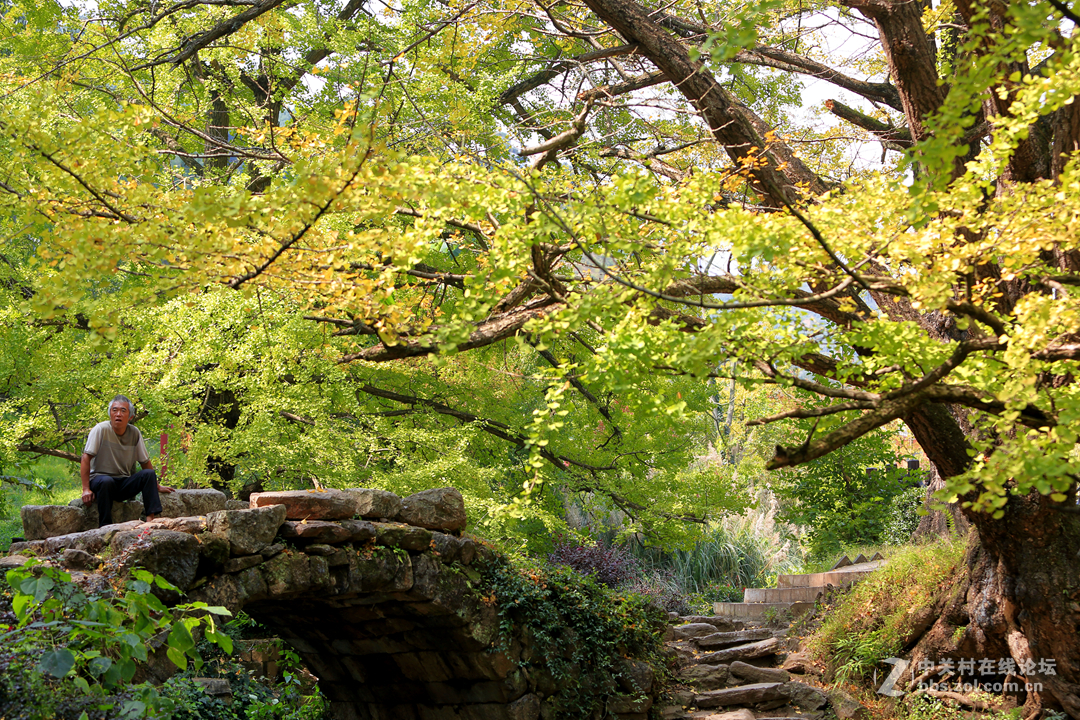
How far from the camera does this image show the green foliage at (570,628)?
7.27m

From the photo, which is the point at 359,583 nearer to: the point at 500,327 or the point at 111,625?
the point at 500,327

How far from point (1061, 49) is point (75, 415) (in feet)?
28.9

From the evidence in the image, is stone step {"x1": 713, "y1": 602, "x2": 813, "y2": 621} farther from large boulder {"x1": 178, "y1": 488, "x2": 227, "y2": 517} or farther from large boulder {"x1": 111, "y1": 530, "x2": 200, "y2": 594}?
large boulder {"x1": 111, "y1": 530, "x2": 200, "y2": 594}

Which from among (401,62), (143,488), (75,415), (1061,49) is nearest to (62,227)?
(143,488)

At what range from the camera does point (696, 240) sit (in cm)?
391

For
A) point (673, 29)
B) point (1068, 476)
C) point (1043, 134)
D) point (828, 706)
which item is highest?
point (673, 29)

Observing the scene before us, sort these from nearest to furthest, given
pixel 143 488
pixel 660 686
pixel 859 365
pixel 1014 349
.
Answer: pixel 1014 349 < pixel 859 365 < pixel 143 488 < pixel 660 686

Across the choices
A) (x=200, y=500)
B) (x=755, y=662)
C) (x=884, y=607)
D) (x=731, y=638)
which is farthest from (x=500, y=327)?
(x=731, y=638)

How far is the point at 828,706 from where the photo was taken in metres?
7.81

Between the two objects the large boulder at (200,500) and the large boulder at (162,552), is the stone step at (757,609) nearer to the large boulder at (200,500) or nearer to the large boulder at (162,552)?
the large boulder at (200,500)

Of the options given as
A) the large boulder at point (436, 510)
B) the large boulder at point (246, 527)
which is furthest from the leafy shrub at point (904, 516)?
the large boulder at point (246, 527)

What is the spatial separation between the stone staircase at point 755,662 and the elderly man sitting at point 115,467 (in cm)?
537

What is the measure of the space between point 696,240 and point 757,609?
899cm

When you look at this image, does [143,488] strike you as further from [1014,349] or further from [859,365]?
[1014,349]
